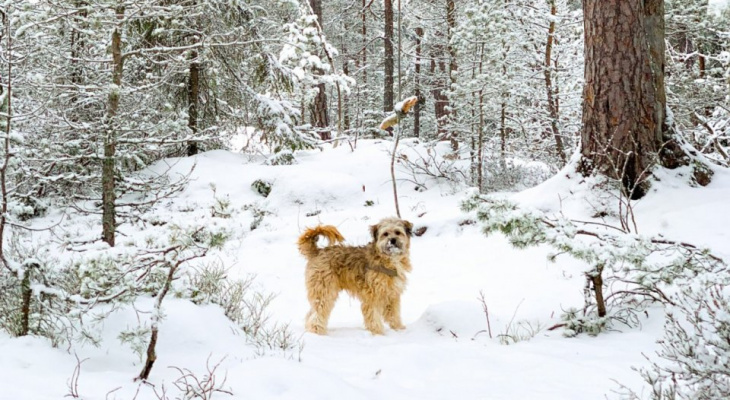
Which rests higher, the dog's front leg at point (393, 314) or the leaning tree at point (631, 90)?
the leaning tree at point (631, 90)

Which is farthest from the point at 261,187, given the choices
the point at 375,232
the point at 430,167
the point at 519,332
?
the point at 519,332

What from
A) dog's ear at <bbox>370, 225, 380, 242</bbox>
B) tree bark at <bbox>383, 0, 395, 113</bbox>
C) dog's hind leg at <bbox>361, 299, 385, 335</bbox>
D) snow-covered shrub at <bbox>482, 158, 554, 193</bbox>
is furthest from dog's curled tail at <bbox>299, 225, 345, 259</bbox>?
tree bark at <bbox>383, 0, 395, 113</bbox>

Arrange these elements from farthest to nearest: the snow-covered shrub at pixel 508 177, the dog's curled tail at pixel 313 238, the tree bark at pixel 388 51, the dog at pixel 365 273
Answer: the tree bark at pixel 388 51 → the snow-covered shrub at pixel 508 177 → the dog's curled tail at pixel 313 238 → the dog at pixel 365 273

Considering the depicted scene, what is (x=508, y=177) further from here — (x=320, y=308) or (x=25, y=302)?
(x=25, y=302)

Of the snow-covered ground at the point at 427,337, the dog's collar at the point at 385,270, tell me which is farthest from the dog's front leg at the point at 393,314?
the dog's collar at the point at 385,270

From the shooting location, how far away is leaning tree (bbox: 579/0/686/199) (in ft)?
20.4

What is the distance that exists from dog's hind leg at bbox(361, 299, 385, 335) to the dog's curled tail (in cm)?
83

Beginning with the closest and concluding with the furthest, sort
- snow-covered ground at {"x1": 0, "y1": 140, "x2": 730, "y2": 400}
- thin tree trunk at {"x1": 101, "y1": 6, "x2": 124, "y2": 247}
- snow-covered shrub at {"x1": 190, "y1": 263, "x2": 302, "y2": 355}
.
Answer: snow-covered ground at {"x1": 0, "y1": 140, "x2": 730, "y2": 400}
snow-covered shrub at {"x1": 190, "y1": 263, "x2": 302, "y2": 355}
thin tree trunk at {"x1": 101, "y1": 6, "x2": 124, "y2": 247}

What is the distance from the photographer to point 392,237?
5516 mm

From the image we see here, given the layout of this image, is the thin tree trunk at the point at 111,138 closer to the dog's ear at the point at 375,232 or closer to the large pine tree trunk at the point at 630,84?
the dog's ear at the point at 375,232

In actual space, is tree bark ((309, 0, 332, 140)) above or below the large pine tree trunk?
above

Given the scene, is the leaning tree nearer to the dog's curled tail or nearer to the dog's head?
the dog's head

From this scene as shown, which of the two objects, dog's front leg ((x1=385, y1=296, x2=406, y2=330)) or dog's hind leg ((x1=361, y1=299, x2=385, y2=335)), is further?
dog's front leg ((x1=385, y1=296, x2=406, y2=330))

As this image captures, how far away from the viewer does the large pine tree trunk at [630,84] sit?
20.4 ft
